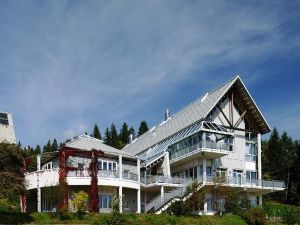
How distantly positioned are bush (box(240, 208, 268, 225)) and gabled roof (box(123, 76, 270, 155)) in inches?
431

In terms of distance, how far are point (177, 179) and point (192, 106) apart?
1262 cm

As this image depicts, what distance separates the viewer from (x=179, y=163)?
5478 centimetres

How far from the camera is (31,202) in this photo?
4797 cm

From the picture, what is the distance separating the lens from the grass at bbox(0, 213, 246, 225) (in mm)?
34719

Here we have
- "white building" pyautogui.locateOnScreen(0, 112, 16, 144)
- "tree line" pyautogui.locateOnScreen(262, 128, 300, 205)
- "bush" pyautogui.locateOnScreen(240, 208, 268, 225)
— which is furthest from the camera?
"tree line" pyautogui.locateOnScreen(262, 128, 300, 205)

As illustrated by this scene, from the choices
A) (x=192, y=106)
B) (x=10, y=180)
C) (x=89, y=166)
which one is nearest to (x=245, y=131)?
(x=192, y=106)

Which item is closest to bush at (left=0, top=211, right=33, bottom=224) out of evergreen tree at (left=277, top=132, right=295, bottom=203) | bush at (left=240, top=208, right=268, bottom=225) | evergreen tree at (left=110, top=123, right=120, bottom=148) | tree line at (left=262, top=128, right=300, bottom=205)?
bush at (left=240, top=208, right=268, bottom=225)

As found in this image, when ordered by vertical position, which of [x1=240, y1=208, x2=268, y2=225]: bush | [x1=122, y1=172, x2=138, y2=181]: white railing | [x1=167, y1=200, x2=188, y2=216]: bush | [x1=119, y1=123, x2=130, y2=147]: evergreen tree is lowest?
[x1=240, y1=208, x2=268, y2=225]: bush

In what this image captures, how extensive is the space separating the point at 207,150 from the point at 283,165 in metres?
34.6

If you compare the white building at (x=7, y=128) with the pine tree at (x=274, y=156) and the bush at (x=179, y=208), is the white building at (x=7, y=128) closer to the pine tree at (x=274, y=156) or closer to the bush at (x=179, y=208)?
the bush at (x=179, y=208)

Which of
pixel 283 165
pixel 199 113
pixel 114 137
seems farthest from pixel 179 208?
pixel 114 137

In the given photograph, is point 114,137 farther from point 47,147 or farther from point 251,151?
point 251,151

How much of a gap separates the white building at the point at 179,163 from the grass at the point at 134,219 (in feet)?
11.8

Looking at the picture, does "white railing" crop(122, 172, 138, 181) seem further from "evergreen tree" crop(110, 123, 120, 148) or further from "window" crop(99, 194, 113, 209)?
"evergreen tree" crop(110, 123, 120, 148)
